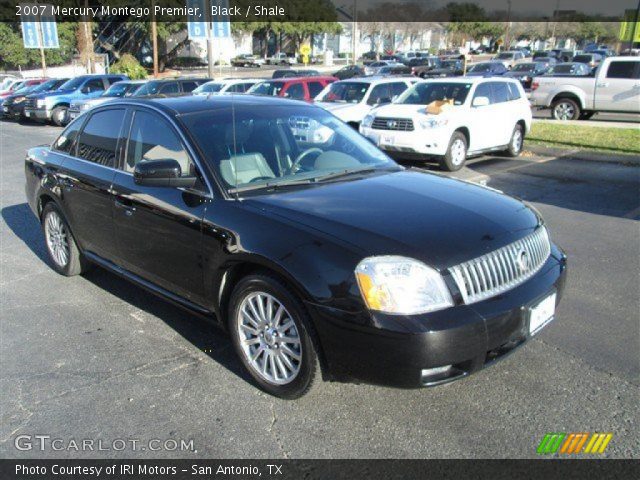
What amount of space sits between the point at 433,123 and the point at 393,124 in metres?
0.82

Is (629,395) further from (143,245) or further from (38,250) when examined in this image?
(38,250)

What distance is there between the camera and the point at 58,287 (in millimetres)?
5297

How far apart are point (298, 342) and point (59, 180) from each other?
3191 millimetres

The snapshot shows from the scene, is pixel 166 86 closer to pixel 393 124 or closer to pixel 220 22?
pixel 220 22

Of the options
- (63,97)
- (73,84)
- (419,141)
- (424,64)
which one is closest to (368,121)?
(419,141)

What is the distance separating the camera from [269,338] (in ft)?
10.9

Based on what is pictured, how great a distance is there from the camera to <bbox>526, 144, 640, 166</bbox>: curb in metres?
11.8

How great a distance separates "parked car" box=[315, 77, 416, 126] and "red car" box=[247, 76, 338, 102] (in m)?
0.76

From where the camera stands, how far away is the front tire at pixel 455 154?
10969mm

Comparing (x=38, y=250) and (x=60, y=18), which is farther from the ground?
(x=60, y=18)

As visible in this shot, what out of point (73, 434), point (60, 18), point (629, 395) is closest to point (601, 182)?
point (629, 395)

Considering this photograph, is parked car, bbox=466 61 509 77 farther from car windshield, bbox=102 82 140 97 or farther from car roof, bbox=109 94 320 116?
car roof, bbox=109 94 320 116

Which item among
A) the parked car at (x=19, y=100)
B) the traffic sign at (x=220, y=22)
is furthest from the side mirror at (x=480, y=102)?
the parked car at (x=19, y=100)

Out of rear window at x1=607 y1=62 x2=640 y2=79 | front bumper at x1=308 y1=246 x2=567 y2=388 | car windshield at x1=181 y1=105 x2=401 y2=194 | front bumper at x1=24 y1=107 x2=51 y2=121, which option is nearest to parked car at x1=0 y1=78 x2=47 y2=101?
front bumper at x1=24 y1=107 x2=51 y2=121
